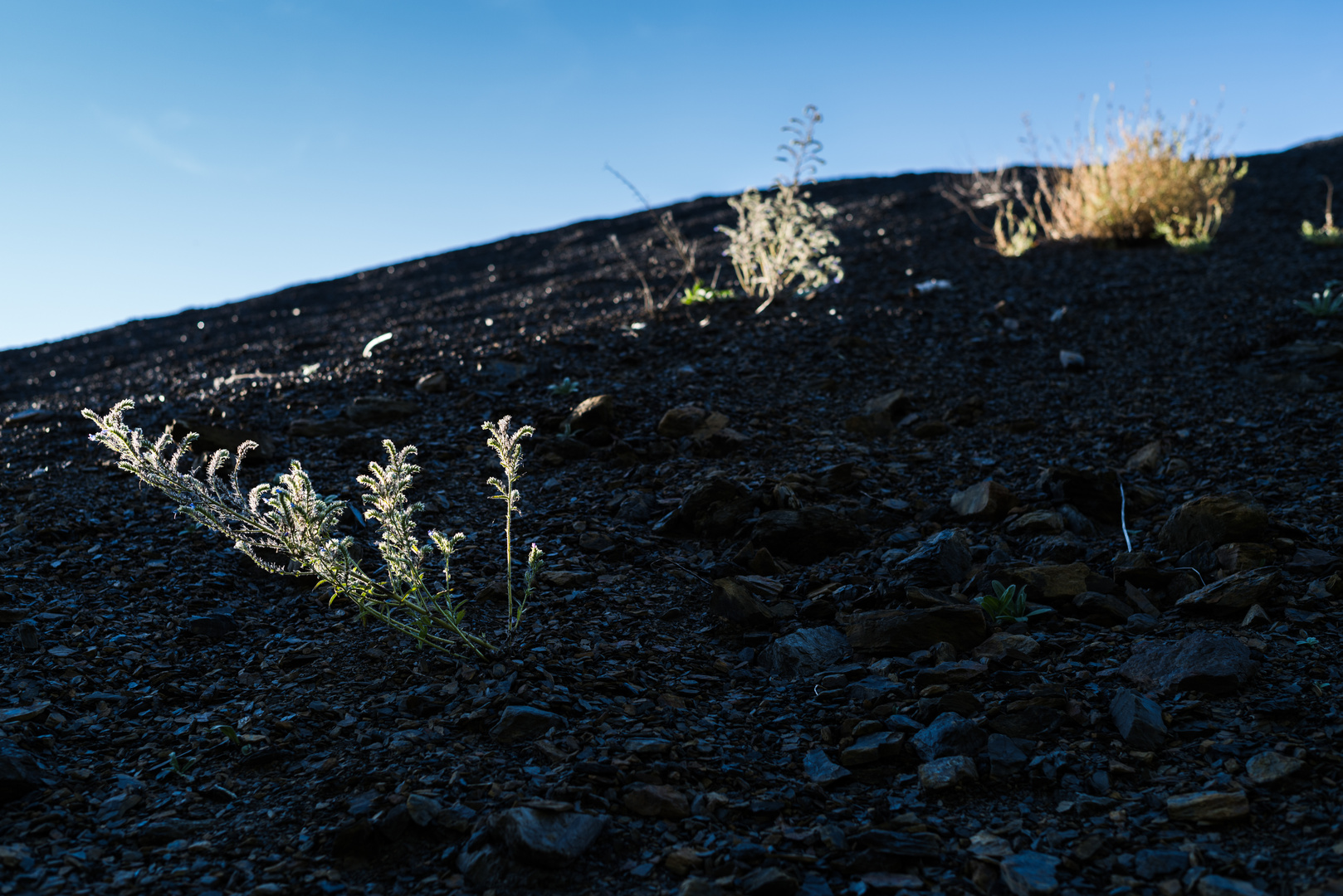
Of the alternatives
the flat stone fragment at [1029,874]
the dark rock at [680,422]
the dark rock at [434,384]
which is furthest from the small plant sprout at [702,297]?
the flat stone fragment at [1029,874]

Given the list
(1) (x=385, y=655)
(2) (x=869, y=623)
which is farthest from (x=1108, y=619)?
(1) (x=385, y=655)

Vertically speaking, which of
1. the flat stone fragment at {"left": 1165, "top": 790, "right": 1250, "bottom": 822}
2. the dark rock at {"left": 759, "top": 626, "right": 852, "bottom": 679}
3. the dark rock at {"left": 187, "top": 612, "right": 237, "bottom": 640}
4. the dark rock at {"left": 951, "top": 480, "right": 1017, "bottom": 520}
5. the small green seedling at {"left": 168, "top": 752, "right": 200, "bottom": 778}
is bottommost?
the flat stone fragment at {"left": 1165, "top": 790, "right": 1250, "bottom": 822}

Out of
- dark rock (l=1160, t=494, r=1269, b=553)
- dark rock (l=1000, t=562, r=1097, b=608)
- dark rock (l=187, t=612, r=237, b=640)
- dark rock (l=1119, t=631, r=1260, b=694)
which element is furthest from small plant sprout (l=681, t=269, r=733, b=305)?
dark rock (l=1119, t=631, r=1260, b=694)

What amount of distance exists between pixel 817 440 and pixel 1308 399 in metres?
2.12

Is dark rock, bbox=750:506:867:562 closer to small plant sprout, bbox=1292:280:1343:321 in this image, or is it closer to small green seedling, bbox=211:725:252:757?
small green seedling, bbox=211:725:252:757

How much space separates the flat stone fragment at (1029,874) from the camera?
1.50 metres

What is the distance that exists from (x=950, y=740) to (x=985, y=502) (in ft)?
4.50

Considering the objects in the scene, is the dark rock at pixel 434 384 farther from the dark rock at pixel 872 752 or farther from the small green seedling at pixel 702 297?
the dark rock at pixel 872 752

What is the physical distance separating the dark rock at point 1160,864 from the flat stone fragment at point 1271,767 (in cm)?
30

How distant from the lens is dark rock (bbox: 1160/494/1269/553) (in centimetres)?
269

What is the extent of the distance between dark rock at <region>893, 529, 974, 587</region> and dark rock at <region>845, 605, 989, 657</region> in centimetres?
29

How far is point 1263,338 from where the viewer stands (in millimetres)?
4656

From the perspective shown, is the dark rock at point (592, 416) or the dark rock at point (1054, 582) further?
the dark rock at point (592, 416)

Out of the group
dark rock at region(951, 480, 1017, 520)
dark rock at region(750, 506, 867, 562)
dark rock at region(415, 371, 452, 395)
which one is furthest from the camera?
dark rock at region(415, 371, 452, 395)
